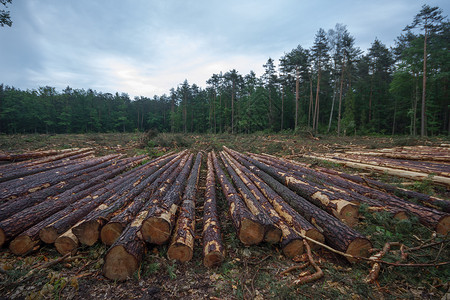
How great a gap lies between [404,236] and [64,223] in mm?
6015

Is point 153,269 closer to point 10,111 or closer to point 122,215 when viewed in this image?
point 122,215

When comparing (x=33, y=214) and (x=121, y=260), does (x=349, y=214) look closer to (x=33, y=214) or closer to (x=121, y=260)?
(x=121, y=260)

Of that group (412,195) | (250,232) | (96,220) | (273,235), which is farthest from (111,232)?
(412,195)

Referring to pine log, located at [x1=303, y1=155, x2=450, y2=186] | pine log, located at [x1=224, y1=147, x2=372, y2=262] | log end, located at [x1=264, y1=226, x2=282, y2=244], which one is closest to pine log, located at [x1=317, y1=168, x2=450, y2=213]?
pine log, located at [x1=303, y1=155, x2=450, y2=186]

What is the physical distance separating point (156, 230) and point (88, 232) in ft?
3.99

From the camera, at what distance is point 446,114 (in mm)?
25016

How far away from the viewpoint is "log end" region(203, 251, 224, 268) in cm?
252

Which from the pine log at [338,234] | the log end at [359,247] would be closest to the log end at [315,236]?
the pine log at [338,234]

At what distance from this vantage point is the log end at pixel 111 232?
2.87 metres

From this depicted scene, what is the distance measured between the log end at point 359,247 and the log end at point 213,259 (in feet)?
6.40

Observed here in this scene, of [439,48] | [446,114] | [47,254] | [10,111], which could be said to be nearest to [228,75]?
[439,48]

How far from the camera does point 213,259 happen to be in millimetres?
2551

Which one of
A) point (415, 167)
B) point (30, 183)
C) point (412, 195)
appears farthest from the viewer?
point (415, 167)

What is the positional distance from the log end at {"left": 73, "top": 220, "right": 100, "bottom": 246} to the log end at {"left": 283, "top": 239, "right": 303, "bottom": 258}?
3.20m
